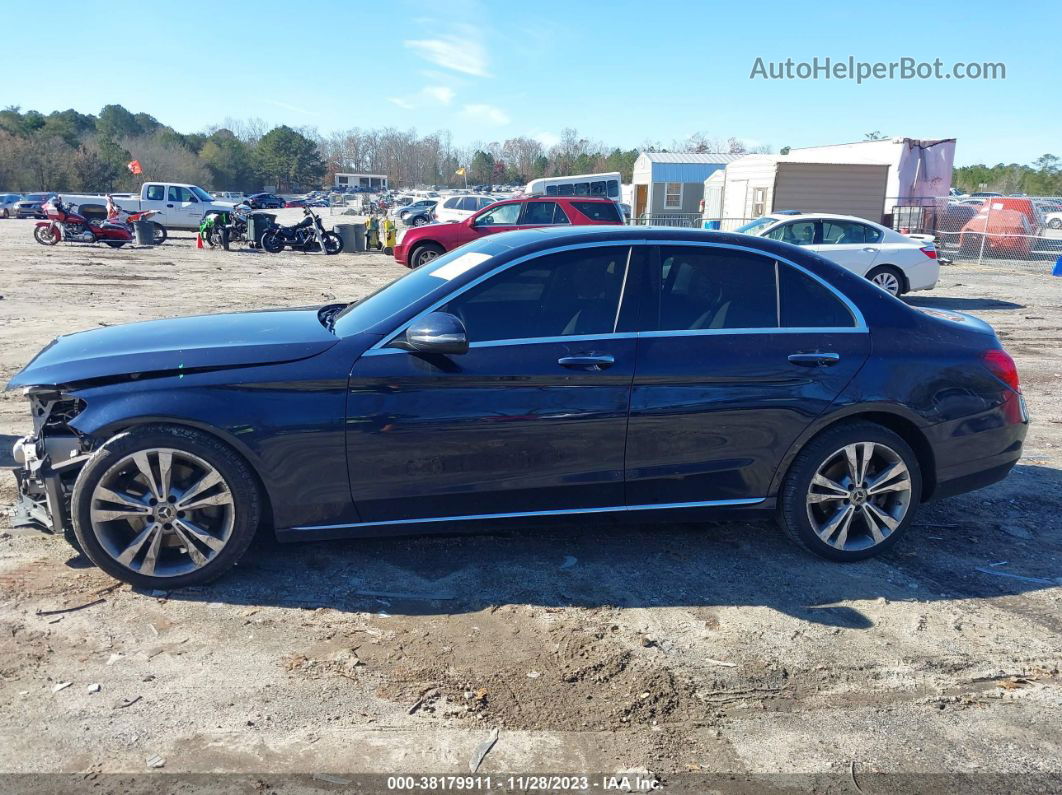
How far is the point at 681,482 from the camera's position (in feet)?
13.8

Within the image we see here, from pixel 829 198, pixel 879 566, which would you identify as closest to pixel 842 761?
pixel 879 566

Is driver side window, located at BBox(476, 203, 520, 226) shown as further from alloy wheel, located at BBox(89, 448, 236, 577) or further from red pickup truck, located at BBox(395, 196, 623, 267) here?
alloy wheel, located at BBox(89, 448, 236, 577)

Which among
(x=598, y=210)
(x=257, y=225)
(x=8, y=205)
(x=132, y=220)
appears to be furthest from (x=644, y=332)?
(x=8, y=205)

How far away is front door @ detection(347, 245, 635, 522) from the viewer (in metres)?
3.88

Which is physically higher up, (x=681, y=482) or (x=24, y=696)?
(x=681, y=482)

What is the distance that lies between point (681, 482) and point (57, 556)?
10.7ft

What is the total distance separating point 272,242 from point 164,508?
22.1 m

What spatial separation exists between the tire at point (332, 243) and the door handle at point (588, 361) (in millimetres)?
22284

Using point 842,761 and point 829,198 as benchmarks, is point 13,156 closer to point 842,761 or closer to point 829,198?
point 829,198

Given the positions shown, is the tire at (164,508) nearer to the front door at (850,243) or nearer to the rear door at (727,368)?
the rear door at (727,368)

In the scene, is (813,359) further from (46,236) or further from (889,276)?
(46,236)

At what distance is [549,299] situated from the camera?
419 centimetres

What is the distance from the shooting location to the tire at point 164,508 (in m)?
3.72

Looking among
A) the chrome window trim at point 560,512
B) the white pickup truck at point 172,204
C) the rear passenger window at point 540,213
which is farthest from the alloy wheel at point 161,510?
the white pickup truck at point 172,204
